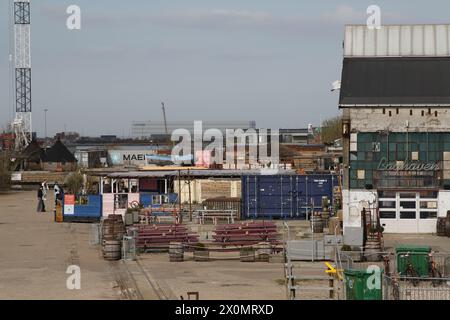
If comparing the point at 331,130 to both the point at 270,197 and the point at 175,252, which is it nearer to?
the point at 270,197

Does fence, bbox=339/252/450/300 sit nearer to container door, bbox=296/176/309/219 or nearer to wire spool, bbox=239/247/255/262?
wire spool, bbox=239/247/255/262

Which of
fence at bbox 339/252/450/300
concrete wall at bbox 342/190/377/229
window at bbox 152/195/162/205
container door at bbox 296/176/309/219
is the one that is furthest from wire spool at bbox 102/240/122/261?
window at bbox 152/195/162/205

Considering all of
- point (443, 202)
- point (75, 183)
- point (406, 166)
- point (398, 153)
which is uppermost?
point (398, 153)

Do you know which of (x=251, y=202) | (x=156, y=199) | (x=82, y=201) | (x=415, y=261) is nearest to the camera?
(x=415, y=261)

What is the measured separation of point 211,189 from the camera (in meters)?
56.1

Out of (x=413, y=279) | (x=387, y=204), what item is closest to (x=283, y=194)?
(x=387, y=204)

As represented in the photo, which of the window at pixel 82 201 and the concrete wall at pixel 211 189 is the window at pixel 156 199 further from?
the window at pixel 82 201

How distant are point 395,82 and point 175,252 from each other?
16.3m

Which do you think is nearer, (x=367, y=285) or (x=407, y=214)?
(x=367, y=285)

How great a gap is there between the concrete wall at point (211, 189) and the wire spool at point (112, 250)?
76.2ft

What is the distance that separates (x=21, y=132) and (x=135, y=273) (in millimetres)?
107730

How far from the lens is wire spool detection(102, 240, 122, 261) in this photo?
105ft

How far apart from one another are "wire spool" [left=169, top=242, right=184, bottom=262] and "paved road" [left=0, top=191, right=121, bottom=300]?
196 centimetres

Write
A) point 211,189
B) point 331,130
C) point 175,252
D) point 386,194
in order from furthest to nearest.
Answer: point 331,130 < point 211,189 < point 386,194 < point 175,252
